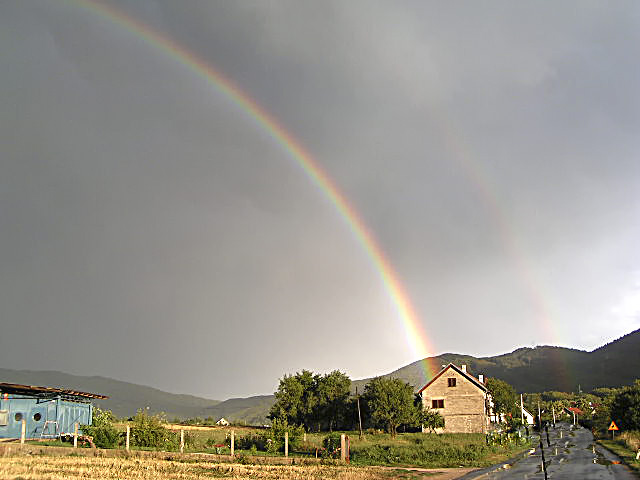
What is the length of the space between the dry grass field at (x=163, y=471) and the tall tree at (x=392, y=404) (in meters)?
42.9

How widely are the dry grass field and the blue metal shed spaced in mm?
13982

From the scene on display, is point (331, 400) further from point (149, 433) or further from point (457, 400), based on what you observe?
point (149, 433)

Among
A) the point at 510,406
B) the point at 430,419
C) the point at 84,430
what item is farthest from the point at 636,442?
the point at 510,406

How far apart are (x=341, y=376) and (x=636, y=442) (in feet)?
160

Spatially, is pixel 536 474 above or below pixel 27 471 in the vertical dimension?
below

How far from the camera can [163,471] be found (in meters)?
25.0

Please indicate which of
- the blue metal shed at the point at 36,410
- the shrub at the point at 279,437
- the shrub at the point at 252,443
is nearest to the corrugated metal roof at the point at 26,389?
the blue metal shed at the point at 36,410

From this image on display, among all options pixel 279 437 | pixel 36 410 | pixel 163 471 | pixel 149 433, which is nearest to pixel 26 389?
pixel 36 410

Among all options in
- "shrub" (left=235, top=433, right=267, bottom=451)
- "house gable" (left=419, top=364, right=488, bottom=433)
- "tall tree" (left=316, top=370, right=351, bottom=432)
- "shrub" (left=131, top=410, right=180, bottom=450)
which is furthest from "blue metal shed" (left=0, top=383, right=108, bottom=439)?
"house gable" (left=419, top=364, right=488, bottom=433)

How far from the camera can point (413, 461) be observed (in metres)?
37.7

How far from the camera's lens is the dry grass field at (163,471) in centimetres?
2133

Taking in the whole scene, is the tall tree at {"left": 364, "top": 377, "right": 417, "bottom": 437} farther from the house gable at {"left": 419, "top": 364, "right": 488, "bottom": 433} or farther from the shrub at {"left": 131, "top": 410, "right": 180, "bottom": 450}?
the shrub at {"left": 131, "top": 410, "right": 180, "bottom": 450}

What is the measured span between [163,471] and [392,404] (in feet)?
178

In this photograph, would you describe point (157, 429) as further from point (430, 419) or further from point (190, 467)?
point (430, 419)
